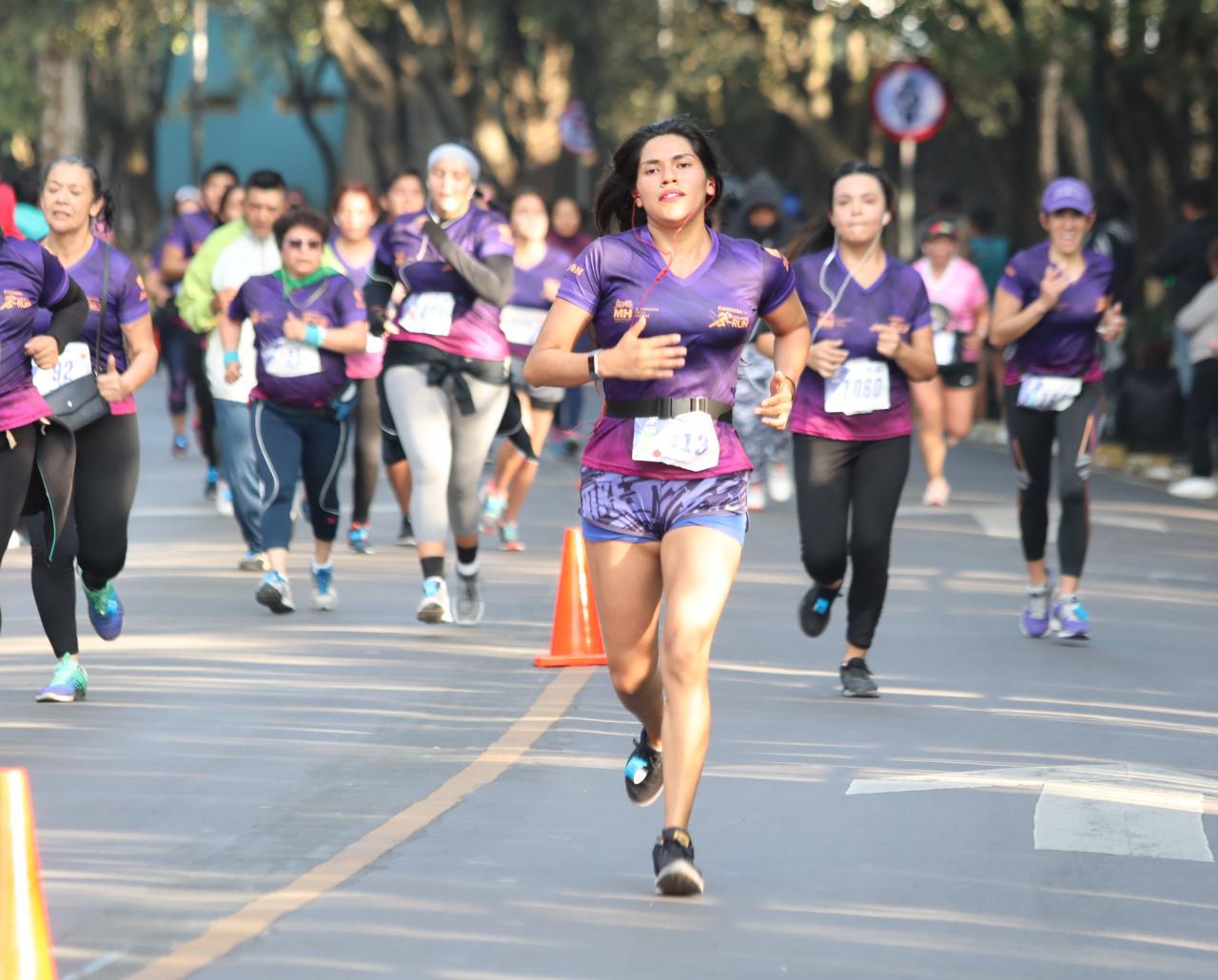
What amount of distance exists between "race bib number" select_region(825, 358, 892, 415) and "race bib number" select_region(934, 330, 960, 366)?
8.64 m

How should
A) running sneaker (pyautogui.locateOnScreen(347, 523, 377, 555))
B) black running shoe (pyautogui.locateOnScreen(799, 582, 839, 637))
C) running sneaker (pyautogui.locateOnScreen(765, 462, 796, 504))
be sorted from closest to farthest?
black running shoe (pyautogui.locateOnScreen(799, 582, 839, 637)), running sneaker (pyautogui.locateOnScreen(347, 523, 377, 555)), running sneaker (pyautogui.locateOnScreen(765, 462, 796, 504))

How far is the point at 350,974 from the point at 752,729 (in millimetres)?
3727

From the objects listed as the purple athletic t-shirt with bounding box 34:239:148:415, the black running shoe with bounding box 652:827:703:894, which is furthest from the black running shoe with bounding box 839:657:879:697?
the black running shoe with bounding box 652:827:703:894

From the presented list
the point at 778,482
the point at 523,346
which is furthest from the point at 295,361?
the point at 778,482

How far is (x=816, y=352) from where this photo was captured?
33.2 feet

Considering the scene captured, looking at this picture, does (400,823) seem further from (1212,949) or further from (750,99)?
(750,99)

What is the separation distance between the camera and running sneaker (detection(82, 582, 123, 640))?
10.4 m

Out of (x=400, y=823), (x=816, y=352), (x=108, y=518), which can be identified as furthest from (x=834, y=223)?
(x=400, y=823)

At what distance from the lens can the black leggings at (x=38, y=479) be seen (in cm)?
904

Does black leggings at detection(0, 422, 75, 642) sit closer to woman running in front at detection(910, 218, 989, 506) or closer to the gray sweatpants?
the gray sweatpants

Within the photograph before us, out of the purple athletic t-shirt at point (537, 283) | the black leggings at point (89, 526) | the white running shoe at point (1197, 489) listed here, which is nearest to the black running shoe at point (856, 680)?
the black leggings at point (89, 526)

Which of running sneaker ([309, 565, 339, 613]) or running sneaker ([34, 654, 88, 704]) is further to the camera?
running sneaker ([309, 565, 339, 613])

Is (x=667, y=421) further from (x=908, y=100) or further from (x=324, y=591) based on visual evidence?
(x=908, y=100)

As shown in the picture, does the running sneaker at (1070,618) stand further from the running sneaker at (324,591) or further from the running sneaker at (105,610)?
the running sneaker at (105,610)
